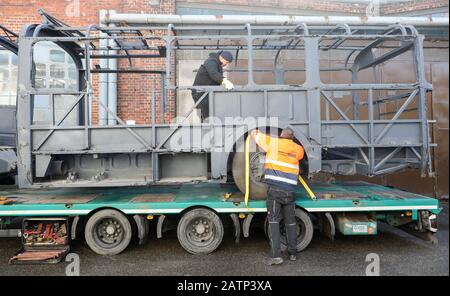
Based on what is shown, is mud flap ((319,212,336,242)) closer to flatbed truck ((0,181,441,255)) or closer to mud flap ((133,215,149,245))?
flatbed truck ((0,181,441,255))

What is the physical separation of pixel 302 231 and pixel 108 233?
290 centimetres

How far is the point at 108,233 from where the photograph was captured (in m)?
5.12

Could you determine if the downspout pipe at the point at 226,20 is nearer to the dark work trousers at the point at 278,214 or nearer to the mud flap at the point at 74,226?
the dark work trousers at the point at 278,214

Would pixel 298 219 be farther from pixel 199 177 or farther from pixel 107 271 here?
pixel 107 271

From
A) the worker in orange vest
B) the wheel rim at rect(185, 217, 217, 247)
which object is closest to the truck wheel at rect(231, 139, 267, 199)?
the worker in orange vest

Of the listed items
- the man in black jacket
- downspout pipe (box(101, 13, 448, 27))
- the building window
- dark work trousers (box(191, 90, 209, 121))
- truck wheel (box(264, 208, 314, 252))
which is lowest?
truck wheel (box(264, 208, 314, 252))

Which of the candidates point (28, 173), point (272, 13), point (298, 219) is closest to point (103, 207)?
point (28, 173)

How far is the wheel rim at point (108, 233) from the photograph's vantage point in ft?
16.7

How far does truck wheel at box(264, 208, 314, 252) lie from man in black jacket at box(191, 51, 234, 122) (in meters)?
2.08

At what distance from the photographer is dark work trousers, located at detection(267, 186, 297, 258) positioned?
15.5ft

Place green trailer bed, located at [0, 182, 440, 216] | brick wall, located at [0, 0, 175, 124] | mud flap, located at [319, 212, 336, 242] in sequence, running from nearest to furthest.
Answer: green trailer bed, located at [0, 182, 440, 216]
mud flap, located at [319, 212, 336, 242]
brick wall, located at [0, 0, 175, 124]

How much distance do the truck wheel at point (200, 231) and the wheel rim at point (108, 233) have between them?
897 millimetres

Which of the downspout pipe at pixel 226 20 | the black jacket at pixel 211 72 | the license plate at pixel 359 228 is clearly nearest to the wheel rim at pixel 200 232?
the license plate at pixel 359 228
